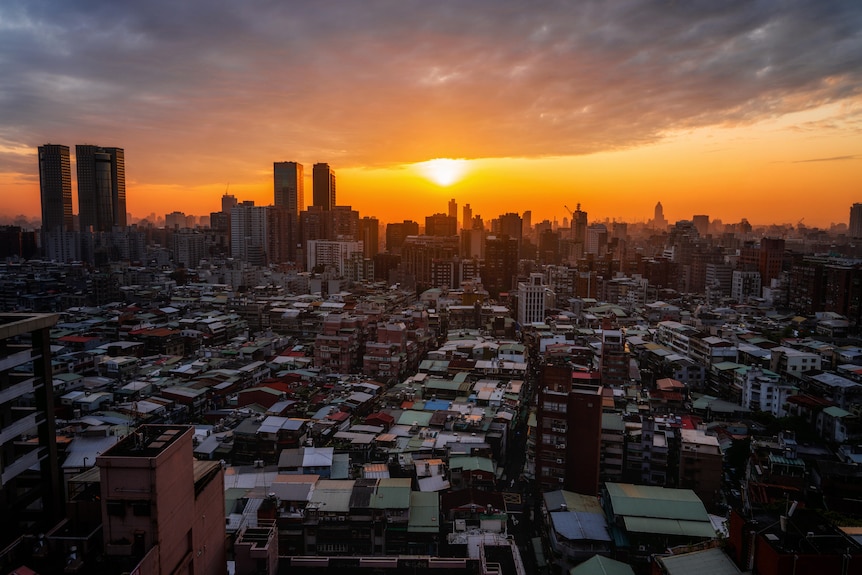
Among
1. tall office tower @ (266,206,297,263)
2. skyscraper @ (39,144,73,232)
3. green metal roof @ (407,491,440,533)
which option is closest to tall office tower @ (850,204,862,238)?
tall office tower @ (266,206,297,263)

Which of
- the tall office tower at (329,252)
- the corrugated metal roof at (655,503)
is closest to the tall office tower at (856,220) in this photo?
the tall office tower at (329,252)

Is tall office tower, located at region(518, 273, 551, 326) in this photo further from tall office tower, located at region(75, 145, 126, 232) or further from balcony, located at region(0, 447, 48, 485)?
tall office tower, located at region(75, 145, 126, 232)

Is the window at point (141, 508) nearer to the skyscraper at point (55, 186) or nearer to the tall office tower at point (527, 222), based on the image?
the skyscraper at point (55, 186)

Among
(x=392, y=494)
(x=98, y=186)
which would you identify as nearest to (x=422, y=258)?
(x=392, y=494)

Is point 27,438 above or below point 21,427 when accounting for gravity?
below

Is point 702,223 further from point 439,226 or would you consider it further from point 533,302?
point 533,302

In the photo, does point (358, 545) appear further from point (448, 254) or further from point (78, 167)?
point (78, 167)

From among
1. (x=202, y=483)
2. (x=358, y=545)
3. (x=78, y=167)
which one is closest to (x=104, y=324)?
(x=358, y=545)
